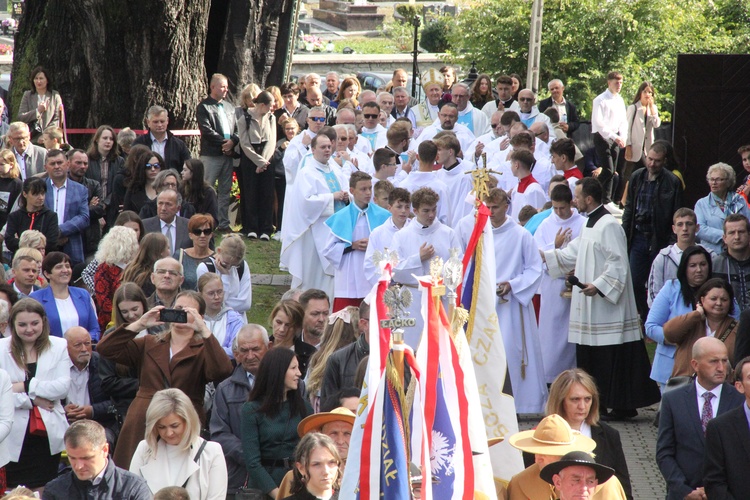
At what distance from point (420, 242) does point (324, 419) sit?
379cm

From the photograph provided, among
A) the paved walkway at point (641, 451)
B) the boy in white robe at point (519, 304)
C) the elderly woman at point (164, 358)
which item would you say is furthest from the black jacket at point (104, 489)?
the boy in white robe at point (519, 304)

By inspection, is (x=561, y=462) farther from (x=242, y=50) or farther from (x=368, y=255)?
(x=242, y=50)

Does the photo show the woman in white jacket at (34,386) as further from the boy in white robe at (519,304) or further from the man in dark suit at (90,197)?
the man in dark suit at (90,197)

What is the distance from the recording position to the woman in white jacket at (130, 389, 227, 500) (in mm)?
7031

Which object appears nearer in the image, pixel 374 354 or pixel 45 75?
pixel 374 354

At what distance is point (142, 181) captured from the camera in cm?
1237

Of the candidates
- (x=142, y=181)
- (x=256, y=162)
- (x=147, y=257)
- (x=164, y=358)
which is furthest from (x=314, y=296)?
(x=256, y=162)

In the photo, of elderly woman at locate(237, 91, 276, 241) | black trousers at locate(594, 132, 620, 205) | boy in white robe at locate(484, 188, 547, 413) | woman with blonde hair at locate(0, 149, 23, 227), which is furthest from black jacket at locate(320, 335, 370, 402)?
black trousers at locate(594, 132, 620, 205)

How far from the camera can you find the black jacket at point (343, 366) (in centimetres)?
817

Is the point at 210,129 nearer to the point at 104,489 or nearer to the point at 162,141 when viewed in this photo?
the point at 162,141

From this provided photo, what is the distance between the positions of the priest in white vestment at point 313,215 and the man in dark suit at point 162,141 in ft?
5.34

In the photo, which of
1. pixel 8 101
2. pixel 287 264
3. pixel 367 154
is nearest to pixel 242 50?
pixel 8 101

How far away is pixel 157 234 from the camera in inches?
392

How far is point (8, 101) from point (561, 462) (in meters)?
13.0
